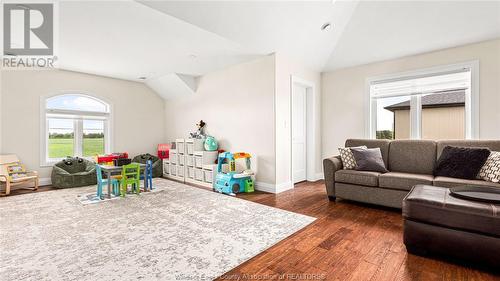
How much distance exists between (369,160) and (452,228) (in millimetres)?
1691

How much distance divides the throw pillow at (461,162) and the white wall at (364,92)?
1.12 meters

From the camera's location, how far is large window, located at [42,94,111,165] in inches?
209

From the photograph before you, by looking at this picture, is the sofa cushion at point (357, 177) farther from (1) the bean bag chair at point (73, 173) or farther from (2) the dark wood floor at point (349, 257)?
(1) the bean bag chair at point (73, 173)

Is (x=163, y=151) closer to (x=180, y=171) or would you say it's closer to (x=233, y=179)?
(x=180, y=171)

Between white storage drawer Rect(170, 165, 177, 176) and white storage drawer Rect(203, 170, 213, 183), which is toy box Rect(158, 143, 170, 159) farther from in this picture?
white storage drawer Rect(203, 170, 213, 183)

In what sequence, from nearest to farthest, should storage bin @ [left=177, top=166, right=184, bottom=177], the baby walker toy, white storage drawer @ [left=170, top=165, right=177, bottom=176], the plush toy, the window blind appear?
the window blind
the baby walker toy
the plush toy
storage bin @ [left=177, top=166, right=184, bottom=177]
white storage drawer @ [left=170, top=165, right=177, bottom=176]

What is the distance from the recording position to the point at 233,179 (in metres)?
4.23

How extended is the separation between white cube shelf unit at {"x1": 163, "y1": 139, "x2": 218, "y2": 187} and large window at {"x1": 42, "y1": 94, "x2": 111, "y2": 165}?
1.83 m

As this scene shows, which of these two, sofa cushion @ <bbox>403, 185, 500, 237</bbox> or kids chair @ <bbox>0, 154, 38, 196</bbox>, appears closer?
sofa cushion @ <bbox>403, 185, 500, 237</bbox>

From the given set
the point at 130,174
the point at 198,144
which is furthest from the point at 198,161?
the point at 130,174

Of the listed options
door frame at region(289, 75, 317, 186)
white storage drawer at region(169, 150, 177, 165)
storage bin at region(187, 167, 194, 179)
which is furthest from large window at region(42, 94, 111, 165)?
door frame at region(289, 75, 317, 186)

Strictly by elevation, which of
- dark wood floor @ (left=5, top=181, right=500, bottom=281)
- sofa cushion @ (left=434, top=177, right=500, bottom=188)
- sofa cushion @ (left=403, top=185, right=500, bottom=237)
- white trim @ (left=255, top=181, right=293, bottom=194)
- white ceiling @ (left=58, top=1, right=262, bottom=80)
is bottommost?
dark wood floor @ (left=5, top=181, right=500, bottom=281)

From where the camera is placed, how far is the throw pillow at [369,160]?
351 centimetres

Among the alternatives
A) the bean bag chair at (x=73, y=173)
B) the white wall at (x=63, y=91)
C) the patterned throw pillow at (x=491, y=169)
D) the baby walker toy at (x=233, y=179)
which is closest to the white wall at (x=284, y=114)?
the baby walker toy at (x=233, y=179)
